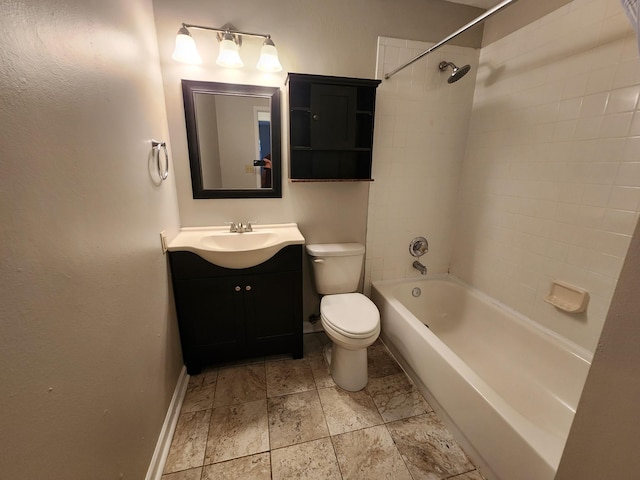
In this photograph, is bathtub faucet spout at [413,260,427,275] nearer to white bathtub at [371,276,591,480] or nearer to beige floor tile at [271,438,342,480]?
white bathtub at [371,276,591,480]

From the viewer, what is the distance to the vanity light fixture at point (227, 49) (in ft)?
4.58

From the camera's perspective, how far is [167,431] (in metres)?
1.27

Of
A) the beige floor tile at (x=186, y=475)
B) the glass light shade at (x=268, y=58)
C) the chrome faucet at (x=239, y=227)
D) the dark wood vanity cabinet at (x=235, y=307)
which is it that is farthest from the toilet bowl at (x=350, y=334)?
the glass light shade at (x=268, y=58)

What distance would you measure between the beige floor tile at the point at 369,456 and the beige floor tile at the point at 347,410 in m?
0.04

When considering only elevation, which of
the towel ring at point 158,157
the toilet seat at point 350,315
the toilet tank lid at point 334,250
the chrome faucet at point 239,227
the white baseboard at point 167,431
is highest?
the towel ring at point 158,157

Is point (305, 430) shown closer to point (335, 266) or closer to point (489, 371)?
point (335, 266)

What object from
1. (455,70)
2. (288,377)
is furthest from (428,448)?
(455,70)

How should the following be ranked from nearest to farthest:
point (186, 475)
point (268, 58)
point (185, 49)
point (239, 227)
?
1. point (186, 475)
2. point (185, 49)
3. point (268, 58)
4. point (239, 227)

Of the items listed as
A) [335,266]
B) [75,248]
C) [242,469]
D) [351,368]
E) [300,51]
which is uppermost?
[300,51]

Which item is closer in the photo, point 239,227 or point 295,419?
point 295,419

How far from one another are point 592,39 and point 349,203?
4.80 feet

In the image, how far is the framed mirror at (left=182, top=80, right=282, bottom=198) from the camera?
1.61 metres

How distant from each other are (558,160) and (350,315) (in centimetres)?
143

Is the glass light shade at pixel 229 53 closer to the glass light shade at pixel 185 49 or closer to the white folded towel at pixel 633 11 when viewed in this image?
the glass light shade at pixel 185 49
